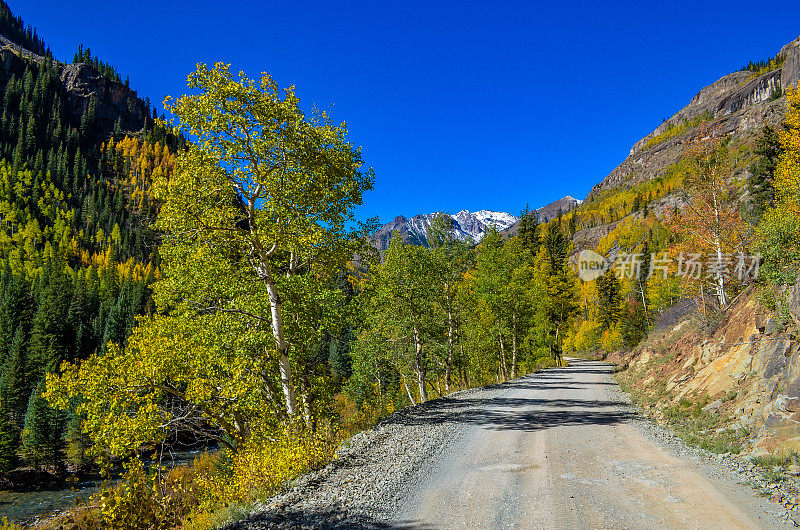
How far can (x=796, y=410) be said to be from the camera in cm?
865

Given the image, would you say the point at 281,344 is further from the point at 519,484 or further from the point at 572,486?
the point at 572,486

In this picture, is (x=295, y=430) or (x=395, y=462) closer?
(x=395, y=462)

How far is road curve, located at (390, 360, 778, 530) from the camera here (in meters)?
6.26

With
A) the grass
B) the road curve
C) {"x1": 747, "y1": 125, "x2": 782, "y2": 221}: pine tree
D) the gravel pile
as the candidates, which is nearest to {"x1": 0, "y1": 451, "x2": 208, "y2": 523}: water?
the gravel pile

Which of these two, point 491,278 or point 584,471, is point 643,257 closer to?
point 491,278

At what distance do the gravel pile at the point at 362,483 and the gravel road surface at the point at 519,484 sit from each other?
0.02 meters

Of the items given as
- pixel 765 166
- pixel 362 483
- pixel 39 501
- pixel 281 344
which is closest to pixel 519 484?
pixel 362 483

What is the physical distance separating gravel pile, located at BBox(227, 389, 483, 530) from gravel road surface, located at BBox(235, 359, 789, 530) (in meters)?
0.02

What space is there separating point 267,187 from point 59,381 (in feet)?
23.5

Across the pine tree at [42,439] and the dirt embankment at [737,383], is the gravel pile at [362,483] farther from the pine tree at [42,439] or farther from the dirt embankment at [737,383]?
the pine tree at [42,439]

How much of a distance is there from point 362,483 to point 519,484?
9.99 feet

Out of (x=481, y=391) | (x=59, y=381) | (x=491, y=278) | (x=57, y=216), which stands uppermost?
(x=57, y=216)

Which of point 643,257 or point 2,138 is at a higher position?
point 2,138

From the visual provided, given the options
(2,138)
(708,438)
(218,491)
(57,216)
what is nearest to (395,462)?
(218,491)
